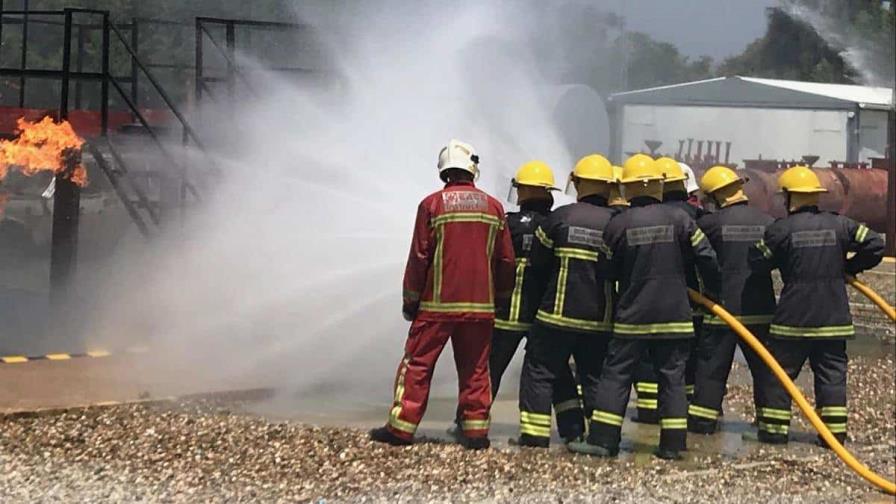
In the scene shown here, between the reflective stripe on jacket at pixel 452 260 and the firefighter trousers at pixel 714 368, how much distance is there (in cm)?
184

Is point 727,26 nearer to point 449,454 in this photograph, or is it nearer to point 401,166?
point 401,166

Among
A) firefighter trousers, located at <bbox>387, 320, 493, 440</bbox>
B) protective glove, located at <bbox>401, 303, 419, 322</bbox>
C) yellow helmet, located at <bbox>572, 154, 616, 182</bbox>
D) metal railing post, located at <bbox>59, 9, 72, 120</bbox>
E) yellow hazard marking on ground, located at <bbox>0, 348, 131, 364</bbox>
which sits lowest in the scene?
yellow hazard marking on ground, located at <bbox>0, 348, 131, 364</bbox>

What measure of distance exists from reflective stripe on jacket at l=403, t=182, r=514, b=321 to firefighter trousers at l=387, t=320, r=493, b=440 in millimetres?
93

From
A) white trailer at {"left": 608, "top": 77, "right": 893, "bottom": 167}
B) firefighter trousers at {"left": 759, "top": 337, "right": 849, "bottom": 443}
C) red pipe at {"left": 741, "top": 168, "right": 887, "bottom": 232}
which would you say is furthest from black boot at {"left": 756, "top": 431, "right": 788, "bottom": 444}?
white trailer at {"left": 608, "top": 77, "right": 893, "bottom": 167}

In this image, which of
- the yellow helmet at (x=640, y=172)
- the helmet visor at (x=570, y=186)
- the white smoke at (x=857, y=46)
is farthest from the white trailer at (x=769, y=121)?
the yellow helmet at (x=640, y=172)

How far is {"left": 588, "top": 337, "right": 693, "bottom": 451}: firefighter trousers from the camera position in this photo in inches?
291

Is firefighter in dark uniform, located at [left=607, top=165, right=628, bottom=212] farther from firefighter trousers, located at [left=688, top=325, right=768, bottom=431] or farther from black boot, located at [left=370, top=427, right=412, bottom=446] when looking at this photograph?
black boot, located at [left=370, top=427, right=412, bottom=446]

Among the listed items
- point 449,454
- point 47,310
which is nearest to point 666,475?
point 449,454

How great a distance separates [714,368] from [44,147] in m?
6.29

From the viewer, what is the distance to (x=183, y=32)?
16.9m

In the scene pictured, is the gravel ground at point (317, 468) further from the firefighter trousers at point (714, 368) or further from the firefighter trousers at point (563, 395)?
the firefighter trousers at point (714, 368)

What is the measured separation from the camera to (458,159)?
7.45 meters

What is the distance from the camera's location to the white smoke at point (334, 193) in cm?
999

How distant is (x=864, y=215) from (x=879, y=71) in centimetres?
504
